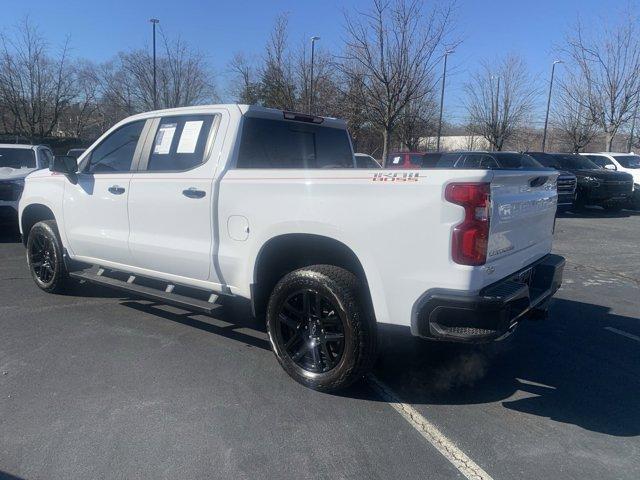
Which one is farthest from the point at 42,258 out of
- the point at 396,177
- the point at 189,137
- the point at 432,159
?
the point at 432,159

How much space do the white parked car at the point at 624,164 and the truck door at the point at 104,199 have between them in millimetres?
16818

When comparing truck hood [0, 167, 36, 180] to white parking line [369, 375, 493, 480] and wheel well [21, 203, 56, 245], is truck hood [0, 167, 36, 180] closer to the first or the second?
wheel well [21, 203, 56, 245]

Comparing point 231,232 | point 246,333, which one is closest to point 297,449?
point 231,232

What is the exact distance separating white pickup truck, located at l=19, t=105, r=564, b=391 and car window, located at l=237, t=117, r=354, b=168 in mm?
15

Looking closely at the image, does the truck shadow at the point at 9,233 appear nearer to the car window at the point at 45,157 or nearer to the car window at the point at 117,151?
the car window at the point at 45,157

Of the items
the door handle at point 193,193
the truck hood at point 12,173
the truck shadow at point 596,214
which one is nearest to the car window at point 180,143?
the door handle at point 193,193

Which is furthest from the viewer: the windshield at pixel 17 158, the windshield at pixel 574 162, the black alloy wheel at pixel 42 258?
the windshield at pixel 574 162

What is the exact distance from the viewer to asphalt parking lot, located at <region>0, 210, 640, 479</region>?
9.59ft

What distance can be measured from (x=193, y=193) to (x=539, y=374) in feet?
10.0

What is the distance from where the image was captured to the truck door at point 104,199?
4934mm

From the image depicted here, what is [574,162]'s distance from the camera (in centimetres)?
1717

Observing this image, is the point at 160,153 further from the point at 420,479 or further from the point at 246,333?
the point at 420,479

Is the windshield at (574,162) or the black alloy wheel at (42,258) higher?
the windshield at (574,162)

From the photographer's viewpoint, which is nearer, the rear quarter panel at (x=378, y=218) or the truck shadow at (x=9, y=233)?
the rear quarter panel at (x=378, y=218)
